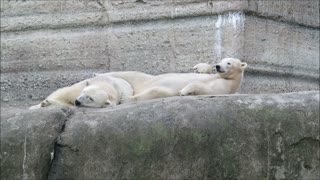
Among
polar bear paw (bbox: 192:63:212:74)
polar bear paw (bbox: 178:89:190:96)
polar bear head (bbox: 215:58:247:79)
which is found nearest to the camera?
polar bear paw (bbox: 178:89:190:96)

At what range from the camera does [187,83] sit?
4523 millimetres

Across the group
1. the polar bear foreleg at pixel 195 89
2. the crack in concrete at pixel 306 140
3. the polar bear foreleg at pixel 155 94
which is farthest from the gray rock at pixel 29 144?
the crack in concrete at pixel 306 140

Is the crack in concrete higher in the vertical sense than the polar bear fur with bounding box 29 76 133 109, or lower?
higher

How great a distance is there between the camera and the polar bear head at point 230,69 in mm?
4684

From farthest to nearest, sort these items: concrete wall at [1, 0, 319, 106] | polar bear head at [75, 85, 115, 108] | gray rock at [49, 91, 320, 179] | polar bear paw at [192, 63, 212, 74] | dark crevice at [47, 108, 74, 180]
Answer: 1. concrete wall at [1, 0, 319, 106]
2. polar bear paw at [192, 63, 212, 74]
3. polar bear head at [75, 85, 115, 108]
4. dark crevice at [47, 108, 74, 180]
5. gray rock at [49, 91, 320, 179]

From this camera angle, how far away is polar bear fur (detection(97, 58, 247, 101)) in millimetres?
4457

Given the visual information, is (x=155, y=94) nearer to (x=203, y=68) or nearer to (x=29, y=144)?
(x=203, y=68)

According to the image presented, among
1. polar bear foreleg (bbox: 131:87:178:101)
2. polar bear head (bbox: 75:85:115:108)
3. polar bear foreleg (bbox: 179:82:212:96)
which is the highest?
polar bear head (bbox: 75:85:115:108)

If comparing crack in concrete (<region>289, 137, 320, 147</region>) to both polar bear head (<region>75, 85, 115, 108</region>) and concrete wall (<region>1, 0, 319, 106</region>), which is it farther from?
concrete wall (<region>1, 0, 319, 106</region>)

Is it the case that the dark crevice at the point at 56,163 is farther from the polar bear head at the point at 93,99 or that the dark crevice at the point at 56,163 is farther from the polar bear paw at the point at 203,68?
the polar bear paw at the point at 203,68

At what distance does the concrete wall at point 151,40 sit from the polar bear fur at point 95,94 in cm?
110

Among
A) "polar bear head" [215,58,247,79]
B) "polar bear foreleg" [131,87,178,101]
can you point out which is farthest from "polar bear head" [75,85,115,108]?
"polar bear head" [215,58,247,79]

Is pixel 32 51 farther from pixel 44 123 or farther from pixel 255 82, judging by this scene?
pixel 44 123

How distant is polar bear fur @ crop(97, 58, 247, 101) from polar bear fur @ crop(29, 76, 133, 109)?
9 cm
